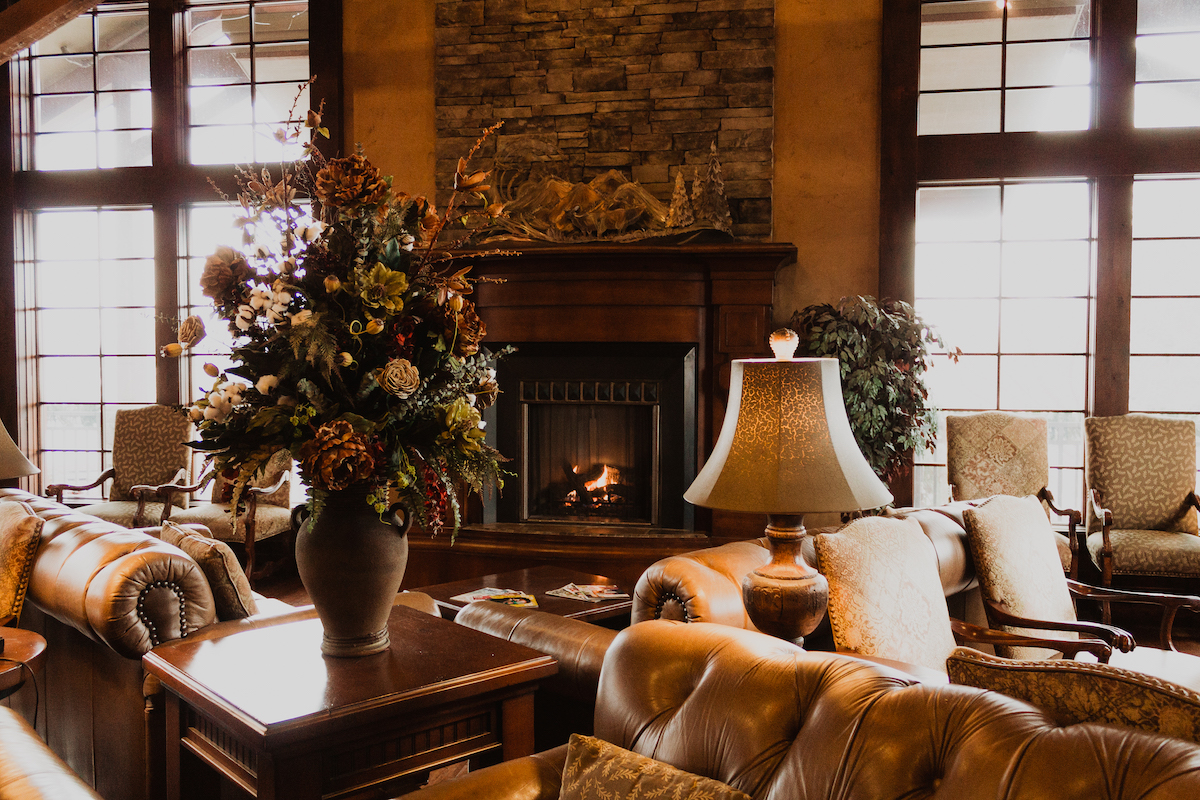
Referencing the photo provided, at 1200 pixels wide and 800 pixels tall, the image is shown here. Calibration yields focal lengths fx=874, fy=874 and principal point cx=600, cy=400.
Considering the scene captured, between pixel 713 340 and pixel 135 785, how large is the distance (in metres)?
3.23

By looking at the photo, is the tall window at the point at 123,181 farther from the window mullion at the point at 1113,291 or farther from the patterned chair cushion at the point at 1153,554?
the patterned chair cushion at the point at 1153,554

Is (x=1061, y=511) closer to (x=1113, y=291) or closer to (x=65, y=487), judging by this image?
(x=1113, y=291)

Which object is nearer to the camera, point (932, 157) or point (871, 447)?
point (871, 447)

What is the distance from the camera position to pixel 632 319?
4.62 m

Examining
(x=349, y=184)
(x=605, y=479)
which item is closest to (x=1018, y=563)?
(x=349, y=184)

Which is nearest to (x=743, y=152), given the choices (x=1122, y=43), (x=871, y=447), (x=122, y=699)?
(x=871, y=447)

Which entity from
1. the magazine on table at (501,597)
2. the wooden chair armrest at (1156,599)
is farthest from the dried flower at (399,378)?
the wooden chair armrest at (1156,599)

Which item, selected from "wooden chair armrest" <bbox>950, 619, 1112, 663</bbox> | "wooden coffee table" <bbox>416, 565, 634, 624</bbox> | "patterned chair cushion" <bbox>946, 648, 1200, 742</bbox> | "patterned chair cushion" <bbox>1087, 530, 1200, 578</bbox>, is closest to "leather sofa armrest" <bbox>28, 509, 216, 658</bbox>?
"wooden coffee table" <bbox>416, 565, 634, 624</bbox>

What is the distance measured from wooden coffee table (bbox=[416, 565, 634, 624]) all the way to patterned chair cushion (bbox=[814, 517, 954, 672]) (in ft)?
3.23

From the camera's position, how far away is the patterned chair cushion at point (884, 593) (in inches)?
86.3

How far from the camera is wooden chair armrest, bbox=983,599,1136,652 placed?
7.87ft

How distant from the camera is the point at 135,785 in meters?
2.37

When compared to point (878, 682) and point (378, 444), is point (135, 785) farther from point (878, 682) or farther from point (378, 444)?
point (878, 682)

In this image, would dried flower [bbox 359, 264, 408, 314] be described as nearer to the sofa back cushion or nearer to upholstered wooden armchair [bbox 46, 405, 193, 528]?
the sofa back cushion
